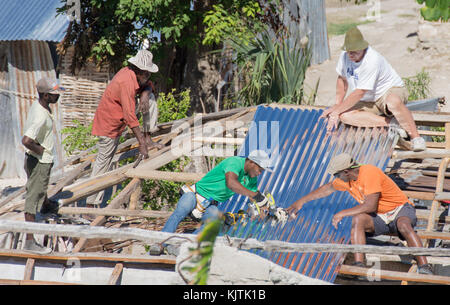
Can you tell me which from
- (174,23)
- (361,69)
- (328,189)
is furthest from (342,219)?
(174,23)

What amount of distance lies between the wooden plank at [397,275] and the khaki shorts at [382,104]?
3.01 meters

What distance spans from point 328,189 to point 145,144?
274 cm

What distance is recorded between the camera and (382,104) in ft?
27.6

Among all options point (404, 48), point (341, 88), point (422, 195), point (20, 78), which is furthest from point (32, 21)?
point (404, 48)

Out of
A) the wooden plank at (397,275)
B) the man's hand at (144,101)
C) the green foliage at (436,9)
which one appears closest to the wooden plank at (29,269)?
the wooden plank at (397,275)

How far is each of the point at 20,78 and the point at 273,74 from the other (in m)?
6.69

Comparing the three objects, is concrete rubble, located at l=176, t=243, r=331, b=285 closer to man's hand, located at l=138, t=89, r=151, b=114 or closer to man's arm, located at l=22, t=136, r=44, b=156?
man's arm, located at l=22, t=136, r=44, b=156

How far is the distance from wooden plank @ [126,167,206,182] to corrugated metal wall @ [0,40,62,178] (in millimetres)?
7327

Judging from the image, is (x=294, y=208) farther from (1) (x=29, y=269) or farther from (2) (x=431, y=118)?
(2) (x=431, y=118)

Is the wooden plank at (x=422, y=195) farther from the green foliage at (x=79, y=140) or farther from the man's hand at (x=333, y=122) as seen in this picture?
the green foliage at (x=79, y=140)

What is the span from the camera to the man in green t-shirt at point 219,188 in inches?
261

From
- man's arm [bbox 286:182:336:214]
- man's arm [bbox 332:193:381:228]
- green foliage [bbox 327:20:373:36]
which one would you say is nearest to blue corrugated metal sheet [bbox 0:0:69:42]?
man's arm [bbox 286:182:336:214]

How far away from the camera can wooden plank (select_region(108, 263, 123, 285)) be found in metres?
5.88
